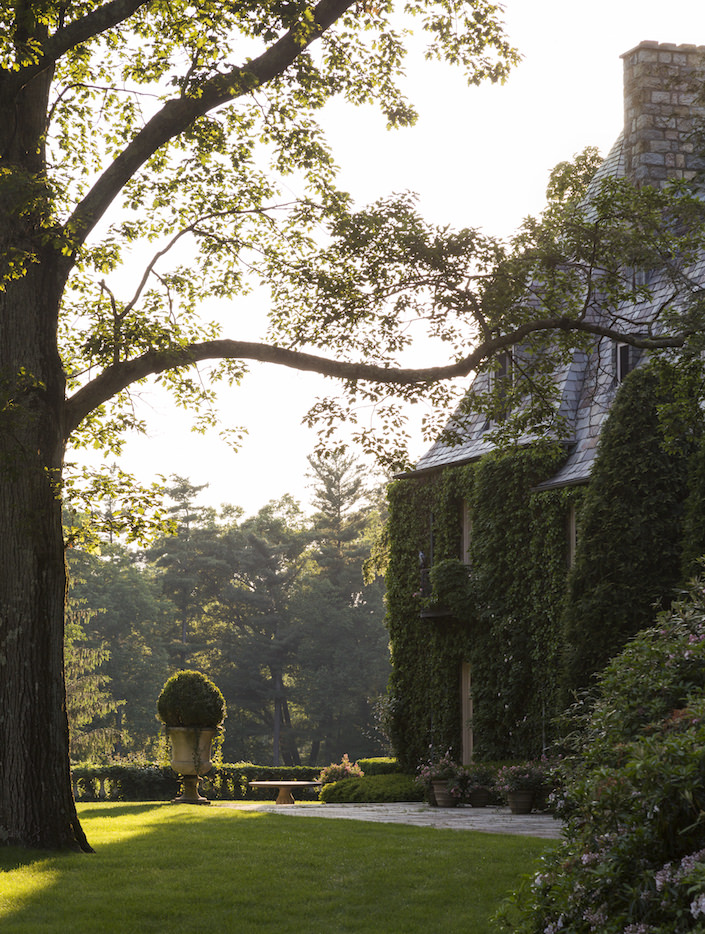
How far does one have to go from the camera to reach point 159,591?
53.8m

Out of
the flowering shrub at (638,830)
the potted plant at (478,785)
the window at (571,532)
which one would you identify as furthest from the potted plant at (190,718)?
the flowering shrub at (638,830)

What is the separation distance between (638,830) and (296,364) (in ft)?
24.1

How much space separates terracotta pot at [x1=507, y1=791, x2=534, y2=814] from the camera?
1423 cm

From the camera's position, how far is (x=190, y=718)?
53.7 ft

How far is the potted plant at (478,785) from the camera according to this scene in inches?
620

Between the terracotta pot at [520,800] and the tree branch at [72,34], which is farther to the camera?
the terracotta pot at [520,800]

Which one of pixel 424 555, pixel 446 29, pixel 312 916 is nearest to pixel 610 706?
pixel 312 916

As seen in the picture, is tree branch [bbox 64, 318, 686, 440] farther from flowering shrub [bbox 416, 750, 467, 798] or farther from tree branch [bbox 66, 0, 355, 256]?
flowering shrub [bbox 416, 750, 467, 798]

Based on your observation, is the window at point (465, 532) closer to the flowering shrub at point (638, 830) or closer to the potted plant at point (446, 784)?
the potted plant at point (446, 784)

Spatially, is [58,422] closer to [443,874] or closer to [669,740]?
[443,874]

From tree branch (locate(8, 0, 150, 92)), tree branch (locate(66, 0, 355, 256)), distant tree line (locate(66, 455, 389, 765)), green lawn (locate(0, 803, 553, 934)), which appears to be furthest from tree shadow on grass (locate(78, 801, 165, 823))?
distant tree line (locate(66, 455, 389, 765))

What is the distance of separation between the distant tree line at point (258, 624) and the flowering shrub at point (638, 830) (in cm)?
4288

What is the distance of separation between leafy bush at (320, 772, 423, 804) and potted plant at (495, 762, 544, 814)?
12.2 feet

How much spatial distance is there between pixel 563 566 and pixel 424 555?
15.9ft
